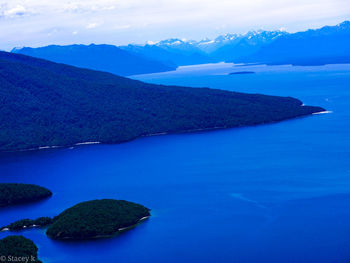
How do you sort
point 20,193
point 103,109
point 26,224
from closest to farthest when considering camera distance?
point 26,224 → point 20,193 → point 103,109

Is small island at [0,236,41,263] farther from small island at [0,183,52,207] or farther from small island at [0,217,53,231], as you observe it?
small island at [0,183,52,207]

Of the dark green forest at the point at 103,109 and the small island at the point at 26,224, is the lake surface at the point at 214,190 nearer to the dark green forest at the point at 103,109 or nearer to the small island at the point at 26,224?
the small island at the point at 26,224

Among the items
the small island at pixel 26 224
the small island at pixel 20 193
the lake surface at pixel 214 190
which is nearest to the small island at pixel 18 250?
the lake surface at pixel 214 190

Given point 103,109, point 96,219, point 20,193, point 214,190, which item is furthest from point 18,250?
point 103,109

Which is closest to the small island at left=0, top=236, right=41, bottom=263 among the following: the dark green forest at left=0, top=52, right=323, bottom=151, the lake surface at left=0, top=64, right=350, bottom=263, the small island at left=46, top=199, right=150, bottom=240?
the lake surface at left=0, top=64, right=350, bottom=263

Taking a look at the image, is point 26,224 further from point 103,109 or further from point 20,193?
point 103,109

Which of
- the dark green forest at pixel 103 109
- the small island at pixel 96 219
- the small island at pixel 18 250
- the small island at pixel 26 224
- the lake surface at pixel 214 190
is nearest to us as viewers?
the small island at pixel 18 250
